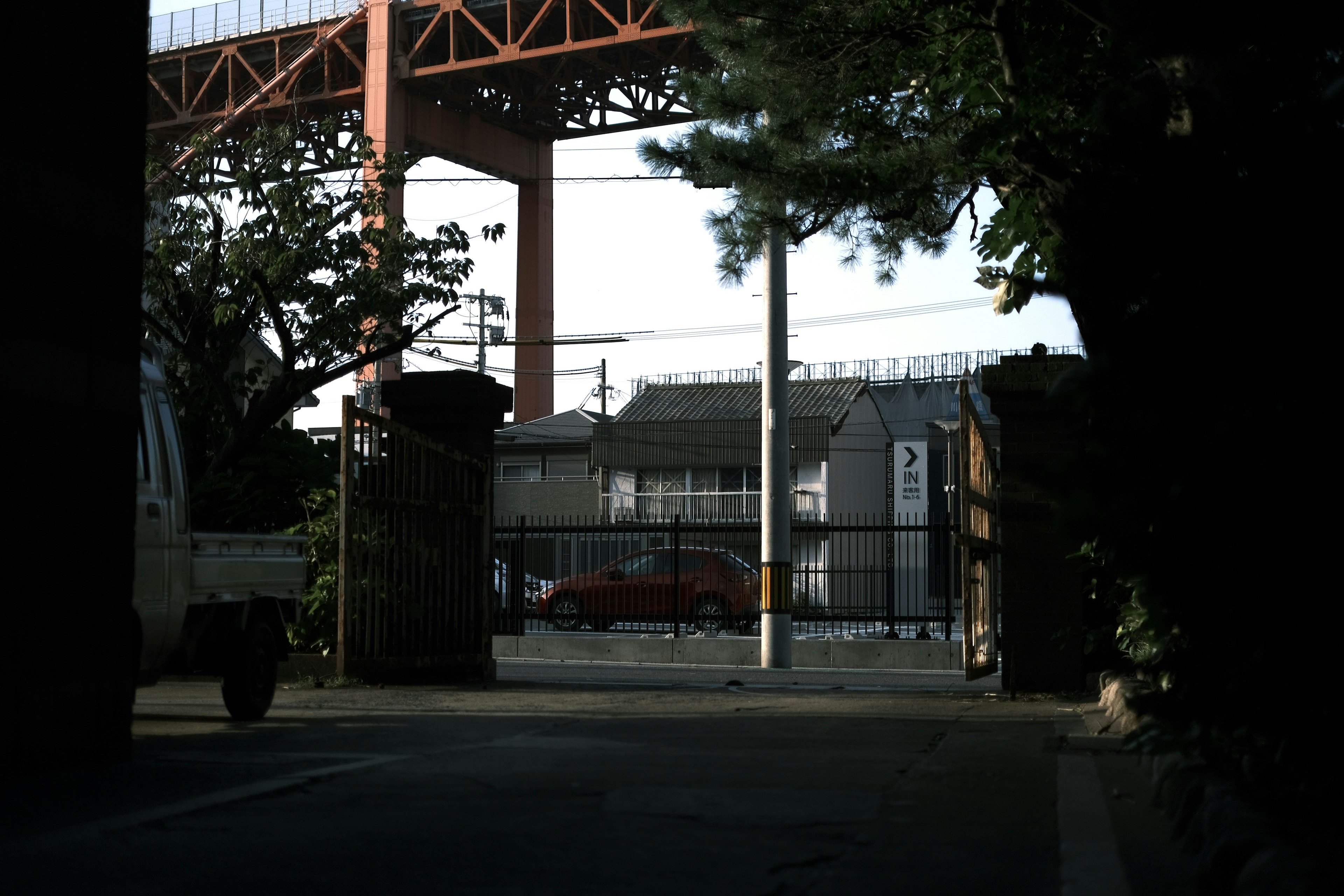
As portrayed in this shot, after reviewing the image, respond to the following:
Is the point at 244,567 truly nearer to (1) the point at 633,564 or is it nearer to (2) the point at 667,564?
(2) the point at 667,564

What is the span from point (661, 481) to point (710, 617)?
90.7ft

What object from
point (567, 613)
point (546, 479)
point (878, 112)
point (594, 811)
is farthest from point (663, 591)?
point (546, 479)

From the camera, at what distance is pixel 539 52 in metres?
34.2

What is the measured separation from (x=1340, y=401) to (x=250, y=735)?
6255mm

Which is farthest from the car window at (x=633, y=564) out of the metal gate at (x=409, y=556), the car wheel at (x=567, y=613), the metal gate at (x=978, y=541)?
the metal gate at (x=978, y=541)

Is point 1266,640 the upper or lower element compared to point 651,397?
lower

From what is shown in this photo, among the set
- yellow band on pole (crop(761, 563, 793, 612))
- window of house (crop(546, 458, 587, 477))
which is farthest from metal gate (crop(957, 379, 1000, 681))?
window of house (crop(546, 458, 587, 477))

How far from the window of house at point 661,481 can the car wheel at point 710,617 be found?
25115mm

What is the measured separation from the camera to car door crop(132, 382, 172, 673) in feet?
25.8

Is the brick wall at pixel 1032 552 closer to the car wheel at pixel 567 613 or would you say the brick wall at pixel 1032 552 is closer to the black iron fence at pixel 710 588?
the black iron fence at pixel 710 588

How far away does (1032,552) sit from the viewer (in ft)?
37.0

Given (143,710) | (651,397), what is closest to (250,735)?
(143,710)

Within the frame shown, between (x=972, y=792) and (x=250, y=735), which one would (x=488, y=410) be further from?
(x=972, y=792)

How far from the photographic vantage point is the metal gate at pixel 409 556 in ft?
37.1
